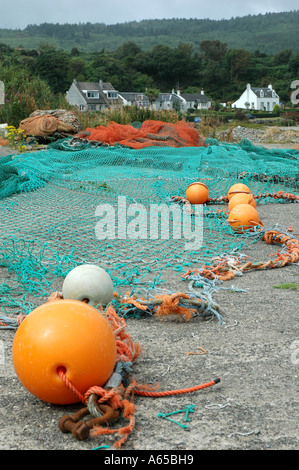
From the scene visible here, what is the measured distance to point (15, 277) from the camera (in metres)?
4.15

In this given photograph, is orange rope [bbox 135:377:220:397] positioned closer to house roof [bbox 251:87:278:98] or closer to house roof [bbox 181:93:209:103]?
house roof [bbox 181:93:209:103]

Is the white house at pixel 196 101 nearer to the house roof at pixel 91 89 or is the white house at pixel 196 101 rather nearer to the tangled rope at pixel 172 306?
the house roof at pixel 91 89

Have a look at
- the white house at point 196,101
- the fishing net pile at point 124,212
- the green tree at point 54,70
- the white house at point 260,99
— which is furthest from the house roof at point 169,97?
the fishing net pile at point 124,212

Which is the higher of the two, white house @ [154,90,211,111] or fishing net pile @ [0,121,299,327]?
fishing net pile @ [0,121,299,327]

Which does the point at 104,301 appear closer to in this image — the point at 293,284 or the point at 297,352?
the point at 297,352

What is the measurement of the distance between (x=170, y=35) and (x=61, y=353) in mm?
195969

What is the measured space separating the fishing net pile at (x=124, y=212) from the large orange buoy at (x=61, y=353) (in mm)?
942

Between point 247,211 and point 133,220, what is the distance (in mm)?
1309

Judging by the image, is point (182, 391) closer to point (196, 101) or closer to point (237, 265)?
point (237, 265)

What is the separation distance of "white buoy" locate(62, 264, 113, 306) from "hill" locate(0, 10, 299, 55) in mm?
157062

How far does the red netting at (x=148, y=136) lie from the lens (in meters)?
11.3

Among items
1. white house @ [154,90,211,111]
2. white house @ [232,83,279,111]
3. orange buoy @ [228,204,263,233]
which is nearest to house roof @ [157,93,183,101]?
white house @ [154,90,211,111]

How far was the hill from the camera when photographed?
160 m
